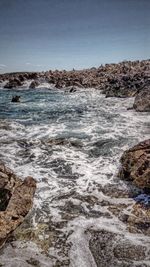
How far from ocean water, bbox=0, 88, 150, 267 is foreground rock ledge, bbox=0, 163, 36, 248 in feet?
0.75


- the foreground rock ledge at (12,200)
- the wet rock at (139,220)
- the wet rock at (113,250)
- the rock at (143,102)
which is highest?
the rock at (143,102)

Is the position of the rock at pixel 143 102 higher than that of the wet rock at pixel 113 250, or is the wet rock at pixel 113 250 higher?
the rock at pixel 143 102

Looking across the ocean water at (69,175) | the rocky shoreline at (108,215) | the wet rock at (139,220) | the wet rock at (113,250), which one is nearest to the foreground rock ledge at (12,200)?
the rocky shoreline at (108,215)

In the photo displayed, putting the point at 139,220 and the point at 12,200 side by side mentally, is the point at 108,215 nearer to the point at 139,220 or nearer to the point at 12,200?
the point at 139,220

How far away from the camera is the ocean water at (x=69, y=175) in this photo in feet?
16.3

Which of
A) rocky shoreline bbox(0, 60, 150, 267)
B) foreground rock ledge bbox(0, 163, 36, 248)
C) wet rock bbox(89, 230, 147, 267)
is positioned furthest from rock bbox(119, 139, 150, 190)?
foreground rock ledge bbox(0, 163, 36, 248)

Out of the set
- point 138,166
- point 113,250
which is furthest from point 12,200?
point 138,166

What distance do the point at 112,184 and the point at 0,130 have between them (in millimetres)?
7591

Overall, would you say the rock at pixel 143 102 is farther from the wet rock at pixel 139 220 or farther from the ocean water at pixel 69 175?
the wet rock at pixel 139 220

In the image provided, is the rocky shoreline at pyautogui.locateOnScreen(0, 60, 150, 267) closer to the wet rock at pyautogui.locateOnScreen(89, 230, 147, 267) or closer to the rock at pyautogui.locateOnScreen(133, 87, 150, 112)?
the wet rock at pyautogui.locateOnScreen(89, 230, 147, 267)

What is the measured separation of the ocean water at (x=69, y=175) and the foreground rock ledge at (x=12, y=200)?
0.23m

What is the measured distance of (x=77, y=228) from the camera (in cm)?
556

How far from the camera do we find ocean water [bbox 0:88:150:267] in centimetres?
497

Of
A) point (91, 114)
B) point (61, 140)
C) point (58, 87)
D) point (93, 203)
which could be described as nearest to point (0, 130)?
point (61, 140)
